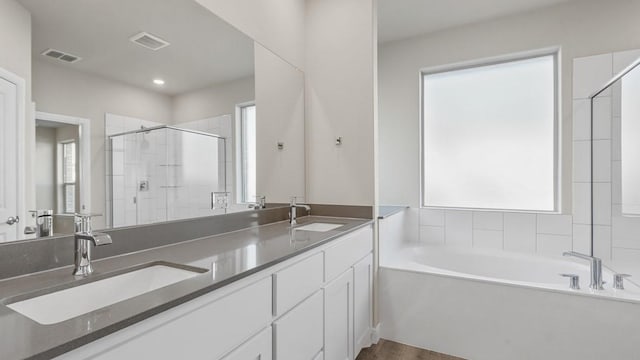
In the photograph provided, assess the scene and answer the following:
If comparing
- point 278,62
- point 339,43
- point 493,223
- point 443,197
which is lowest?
point 493,223

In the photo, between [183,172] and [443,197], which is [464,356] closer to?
[443,197]

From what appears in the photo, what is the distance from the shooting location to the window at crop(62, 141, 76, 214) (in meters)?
1.04

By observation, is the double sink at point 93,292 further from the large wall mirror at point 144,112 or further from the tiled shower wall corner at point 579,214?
the tiled shower wall corner at point 579,214

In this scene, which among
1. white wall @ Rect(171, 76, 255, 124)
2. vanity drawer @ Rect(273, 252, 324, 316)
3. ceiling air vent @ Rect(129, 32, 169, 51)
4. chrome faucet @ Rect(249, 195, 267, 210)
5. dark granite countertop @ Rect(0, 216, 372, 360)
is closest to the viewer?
dark granite countertop @ Rect(0, 216, 372, 360)

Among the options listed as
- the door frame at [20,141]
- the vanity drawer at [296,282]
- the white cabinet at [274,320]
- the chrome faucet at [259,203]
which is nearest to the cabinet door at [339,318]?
the white cabinet at [274,320]

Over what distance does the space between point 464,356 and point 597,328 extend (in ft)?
2.50

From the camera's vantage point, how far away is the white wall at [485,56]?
2523 mm

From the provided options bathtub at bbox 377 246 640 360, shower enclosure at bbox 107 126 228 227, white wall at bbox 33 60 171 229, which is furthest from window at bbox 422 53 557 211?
white wall at bbox 33 60 171 229

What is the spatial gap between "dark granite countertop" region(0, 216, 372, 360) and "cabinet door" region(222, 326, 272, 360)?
0.75 ft

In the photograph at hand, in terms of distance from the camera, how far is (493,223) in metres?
2.86

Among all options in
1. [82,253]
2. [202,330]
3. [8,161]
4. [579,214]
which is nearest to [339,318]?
[202,330]

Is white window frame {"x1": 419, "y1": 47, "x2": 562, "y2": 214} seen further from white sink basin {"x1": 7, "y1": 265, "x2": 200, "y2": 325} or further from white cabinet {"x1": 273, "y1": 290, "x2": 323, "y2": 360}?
white sink basin {"x1": 7, "y1": 265, "x2": 200, "y2": 325}

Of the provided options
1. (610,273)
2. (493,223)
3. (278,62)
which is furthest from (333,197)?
(610,273)

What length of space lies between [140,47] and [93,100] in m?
0.32
